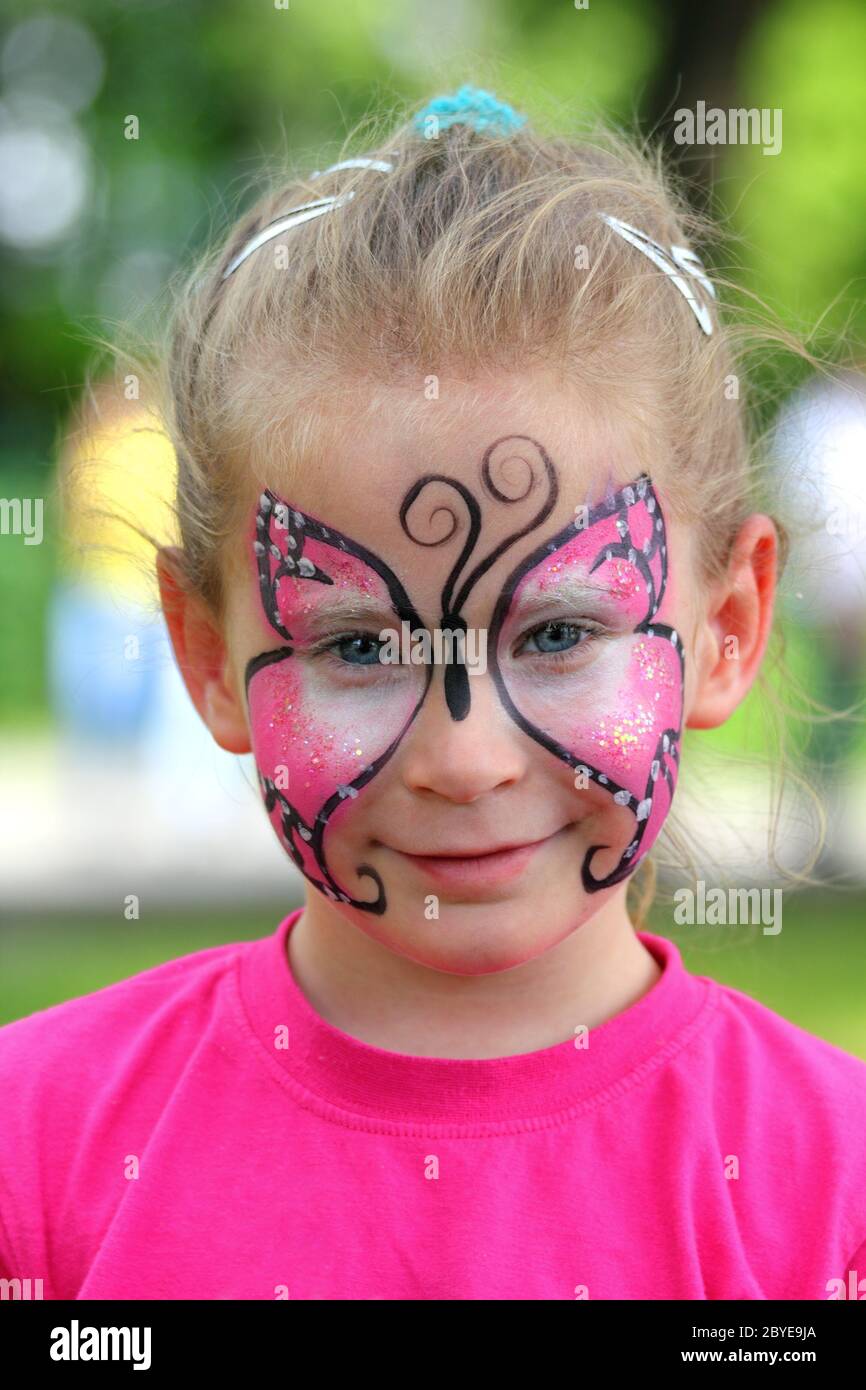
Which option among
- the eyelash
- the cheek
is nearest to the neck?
the cheek

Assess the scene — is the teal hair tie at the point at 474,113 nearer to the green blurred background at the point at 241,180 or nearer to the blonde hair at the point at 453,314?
the blonde hair at the point at 453,314

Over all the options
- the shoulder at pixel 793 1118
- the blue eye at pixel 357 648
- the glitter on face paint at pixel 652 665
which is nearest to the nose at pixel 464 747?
the blue eye at pixel 357 648

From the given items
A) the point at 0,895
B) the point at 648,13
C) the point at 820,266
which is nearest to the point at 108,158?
the point at 648,13

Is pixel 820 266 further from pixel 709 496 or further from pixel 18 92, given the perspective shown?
pixel 709 496

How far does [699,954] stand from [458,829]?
14.8 feet

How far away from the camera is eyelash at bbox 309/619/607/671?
2109 mm

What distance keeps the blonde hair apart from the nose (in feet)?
1.42

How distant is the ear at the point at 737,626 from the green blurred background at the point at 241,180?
2.49 meters

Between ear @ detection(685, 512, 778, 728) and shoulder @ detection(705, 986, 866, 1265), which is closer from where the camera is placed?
shoulder @ detection(705, 986, 866, 1265)

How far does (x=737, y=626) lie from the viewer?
97.7 inches

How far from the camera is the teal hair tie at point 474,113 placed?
2439mm

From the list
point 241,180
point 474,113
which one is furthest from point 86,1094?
point 241,180

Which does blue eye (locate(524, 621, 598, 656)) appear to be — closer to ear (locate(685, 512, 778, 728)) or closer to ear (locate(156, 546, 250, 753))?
ear (locate(685, 512, 778, 728))

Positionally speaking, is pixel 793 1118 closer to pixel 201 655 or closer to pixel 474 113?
pixel 201 655
